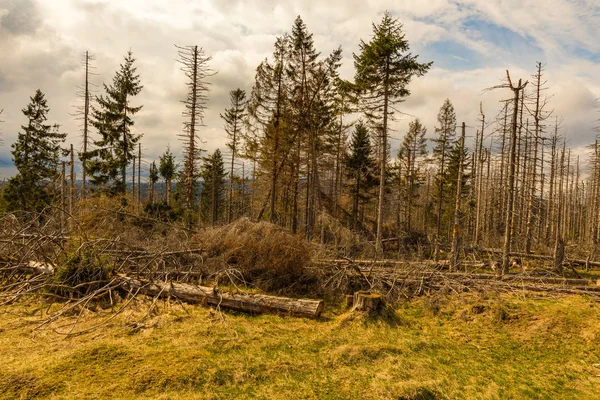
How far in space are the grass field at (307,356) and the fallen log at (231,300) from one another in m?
0.26

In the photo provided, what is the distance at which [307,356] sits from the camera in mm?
5074

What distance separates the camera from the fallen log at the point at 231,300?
22.8 feet

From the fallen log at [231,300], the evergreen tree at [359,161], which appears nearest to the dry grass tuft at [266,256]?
the fallen log at [231,300]

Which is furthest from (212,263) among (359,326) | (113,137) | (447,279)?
(113,137)

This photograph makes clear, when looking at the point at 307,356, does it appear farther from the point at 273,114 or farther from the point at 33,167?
the point at 33,167

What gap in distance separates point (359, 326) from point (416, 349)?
1192 millimetres

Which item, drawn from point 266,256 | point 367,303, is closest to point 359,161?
point 266,256

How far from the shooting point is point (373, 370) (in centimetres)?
468

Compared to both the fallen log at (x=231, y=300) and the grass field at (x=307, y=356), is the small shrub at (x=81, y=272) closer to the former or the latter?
the fallen log at (x=231, y=300)

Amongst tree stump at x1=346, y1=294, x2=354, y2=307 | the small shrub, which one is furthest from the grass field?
tree stump at x1=346, y1=294, x2=354, y2=307

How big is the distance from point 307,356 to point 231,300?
2571mm

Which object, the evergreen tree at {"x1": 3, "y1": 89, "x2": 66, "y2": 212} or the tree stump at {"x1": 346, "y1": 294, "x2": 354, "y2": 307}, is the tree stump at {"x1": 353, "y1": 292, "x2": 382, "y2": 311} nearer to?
the tree stump at {"x1": 346, "y1": 294, "x2": 354, "y2": 307}

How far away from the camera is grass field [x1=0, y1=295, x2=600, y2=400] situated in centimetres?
394

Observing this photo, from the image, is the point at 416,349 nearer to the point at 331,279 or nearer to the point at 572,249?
the point at 331,279
